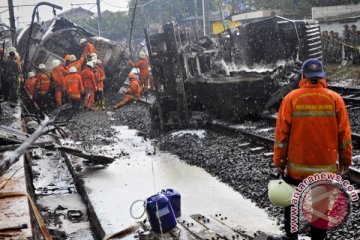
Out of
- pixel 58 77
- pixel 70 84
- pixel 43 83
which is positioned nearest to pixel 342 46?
pixel 70 84

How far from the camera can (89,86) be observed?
15.9m

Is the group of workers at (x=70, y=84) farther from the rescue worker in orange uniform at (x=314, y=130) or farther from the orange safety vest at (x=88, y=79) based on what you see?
the rescue worker in orange uniform at (x=314, y=130)

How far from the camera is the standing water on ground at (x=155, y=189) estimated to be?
17.3ft

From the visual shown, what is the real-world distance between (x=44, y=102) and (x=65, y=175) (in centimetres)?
792

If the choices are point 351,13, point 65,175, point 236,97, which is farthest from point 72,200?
point 351,13

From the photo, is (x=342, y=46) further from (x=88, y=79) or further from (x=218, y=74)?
(x=88, y=79)

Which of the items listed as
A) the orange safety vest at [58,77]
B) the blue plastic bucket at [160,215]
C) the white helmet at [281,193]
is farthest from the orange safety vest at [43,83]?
the white helmet at [281,193]

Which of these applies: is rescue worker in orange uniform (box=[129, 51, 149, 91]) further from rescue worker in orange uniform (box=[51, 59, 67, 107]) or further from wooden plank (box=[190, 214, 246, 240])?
wooden plank (box=[190, 214, 246, 240])

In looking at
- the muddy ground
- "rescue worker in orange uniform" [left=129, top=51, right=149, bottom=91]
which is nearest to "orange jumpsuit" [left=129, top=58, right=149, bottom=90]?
"rescue worker in orange uniform" [left=129, top=51, right=149, bottom=91]

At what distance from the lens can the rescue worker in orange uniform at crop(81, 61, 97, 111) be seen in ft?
51.8

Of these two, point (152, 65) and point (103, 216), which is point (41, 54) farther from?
point (103, 216)

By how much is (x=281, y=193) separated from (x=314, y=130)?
0.68 m

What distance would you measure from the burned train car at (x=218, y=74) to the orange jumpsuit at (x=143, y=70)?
13.8 feet

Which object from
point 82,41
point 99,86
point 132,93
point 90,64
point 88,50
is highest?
point 82,41
